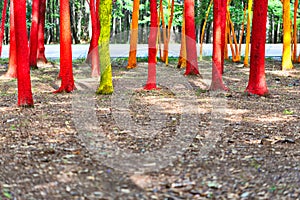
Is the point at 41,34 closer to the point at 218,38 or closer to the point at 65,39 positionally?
the point at 65,39

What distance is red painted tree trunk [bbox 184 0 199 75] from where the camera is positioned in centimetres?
1542

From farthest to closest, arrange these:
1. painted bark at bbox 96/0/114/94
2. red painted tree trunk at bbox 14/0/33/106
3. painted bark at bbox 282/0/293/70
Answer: painted bark at bbox 282/0/293/70
painted bark at bbox 96/0/114/94
red painted tree trunk at bbox 14/0/33/106

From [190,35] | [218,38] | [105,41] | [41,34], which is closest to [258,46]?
[218,38]

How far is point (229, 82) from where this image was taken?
50.2ft

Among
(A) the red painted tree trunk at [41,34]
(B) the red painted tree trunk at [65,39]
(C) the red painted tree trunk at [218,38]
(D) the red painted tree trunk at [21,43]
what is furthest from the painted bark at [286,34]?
(D) the red painted tree trunk at [21,43]

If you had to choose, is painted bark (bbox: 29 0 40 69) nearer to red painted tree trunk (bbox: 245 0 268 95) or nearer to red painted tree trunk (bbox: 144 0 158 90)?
red painted tree trunk (bbox: 144 0 158 90)

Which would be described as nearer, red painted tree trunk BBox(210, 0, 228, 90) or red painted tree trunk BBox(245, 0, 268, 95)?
red painted tree trunk BBox(245, 0, 268, 95)

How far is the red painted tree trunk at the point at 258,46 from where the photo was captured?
11.1 meters

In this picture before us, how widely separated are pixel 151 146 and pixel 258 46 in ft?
18.5

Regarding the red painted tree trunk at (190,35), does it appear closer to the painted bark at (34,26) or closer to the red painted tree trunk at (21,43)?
the painted bark at (34,26)

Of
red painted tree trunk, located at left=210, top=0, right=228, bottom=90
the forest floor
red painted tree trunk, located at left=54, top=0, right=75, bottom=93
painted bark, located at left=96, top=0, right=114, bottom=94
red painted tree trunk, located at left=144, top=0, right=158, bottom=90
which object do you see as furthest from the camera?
red painted tree trunk, located at left=210, top=0, right=228, bottom=90

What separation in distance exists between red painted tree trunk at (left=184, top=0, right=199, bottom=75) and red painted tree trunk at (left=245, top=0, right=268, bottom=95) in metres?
4.41

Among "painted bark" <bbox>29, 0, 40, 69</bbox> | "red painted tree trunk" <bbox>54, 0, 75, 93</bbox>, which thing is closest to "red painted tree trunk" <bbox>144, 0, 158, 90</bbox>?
"red painted tree trunk" <bbox>54, 0, 75, 93</bbox>

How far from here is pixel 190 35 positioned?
51.4 feet
